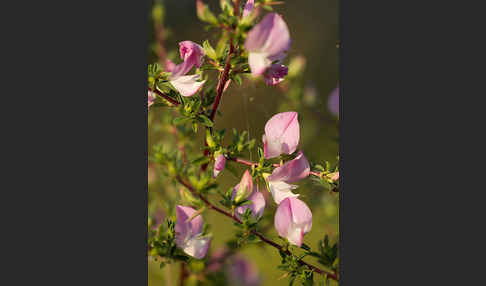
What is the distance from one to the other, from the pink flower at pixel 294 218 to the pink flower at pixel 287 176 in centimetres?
2

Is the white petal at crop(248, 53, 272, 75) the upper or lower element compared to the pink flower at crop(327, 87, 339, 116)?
upper

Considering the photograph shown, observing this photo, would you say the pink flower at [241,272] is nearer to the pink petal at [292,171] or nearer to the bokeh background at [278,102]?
the bokeh background at [278,102]

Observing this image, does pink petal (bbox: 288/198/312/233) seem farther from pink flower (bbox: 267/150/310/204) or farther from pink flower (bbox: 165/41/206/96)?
pink flower (bbox: 165/41/206/96)

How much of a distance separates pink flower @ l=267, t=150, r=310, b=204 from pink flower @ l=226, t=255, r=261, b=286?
13.4 inches

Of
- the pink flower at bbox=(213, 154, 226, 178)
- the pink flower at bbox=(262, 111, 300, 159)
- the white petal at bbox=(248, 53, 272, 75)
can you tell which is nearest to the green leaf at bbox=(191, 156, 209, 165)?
the pink flower at bbox=(213, 154, 226, 178)

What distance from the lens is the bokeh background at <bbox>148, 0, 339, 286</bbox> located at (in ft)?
3.71

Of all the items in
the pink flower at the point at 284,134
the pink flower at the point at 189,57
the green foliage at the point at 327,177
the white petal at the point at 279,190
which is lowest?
the white petal at the point at 279,190

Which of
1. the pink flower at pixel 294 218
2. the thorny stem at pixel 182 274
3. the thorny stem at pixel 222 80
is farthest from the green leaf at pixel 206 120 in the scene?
the thorny stem at pixel 182 274

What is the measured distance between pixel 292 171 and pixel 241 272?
0.46 m

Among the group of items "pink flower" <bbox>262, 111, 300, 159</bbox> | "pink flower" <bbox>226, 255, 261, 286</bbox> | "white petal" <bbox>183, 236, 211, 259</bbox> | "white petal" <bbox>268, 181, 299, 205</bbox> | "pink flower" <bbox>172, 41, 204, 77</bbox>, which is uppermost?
"pink flower" <bbox>172, 41, 204, 77</bbox>

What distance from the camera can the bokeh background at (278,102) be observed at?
3.71ft

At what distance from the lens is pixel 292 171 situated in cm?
102

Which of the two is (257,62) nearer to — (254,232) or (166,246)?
(254,232)

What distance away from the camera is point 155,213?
4.51 feet
